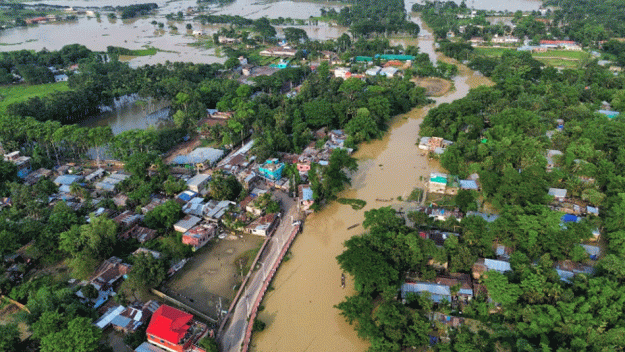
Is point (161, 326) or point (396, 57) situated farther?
point (396, 57)

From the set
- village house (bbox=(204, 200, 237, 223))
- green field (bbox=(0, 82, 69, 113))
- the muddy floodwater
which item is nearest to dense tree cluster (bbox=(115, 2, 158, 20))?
green field (bbox=(0, 82, 69, 113))

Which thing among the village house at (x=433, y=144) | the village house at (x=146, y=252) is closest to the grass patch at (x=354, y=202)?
the village house at (x=433, y=144)

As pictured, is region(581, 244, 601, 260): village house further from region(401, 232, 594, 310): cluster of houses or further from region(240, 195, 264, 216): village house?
region(240, 195, 264, 216): village house

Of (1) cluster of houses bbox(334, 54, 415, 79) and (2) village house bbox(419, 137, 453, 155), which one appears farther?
(1) cluster of houses bbox(334, 54, 415, 79)

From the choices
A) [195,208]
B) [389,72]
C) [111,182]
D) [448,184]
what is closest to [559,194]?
[448,184]

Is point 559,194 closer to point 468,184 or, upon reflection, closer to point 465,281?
point 468,184

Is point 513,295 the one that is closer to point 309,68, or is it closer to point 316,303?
point 316,303
